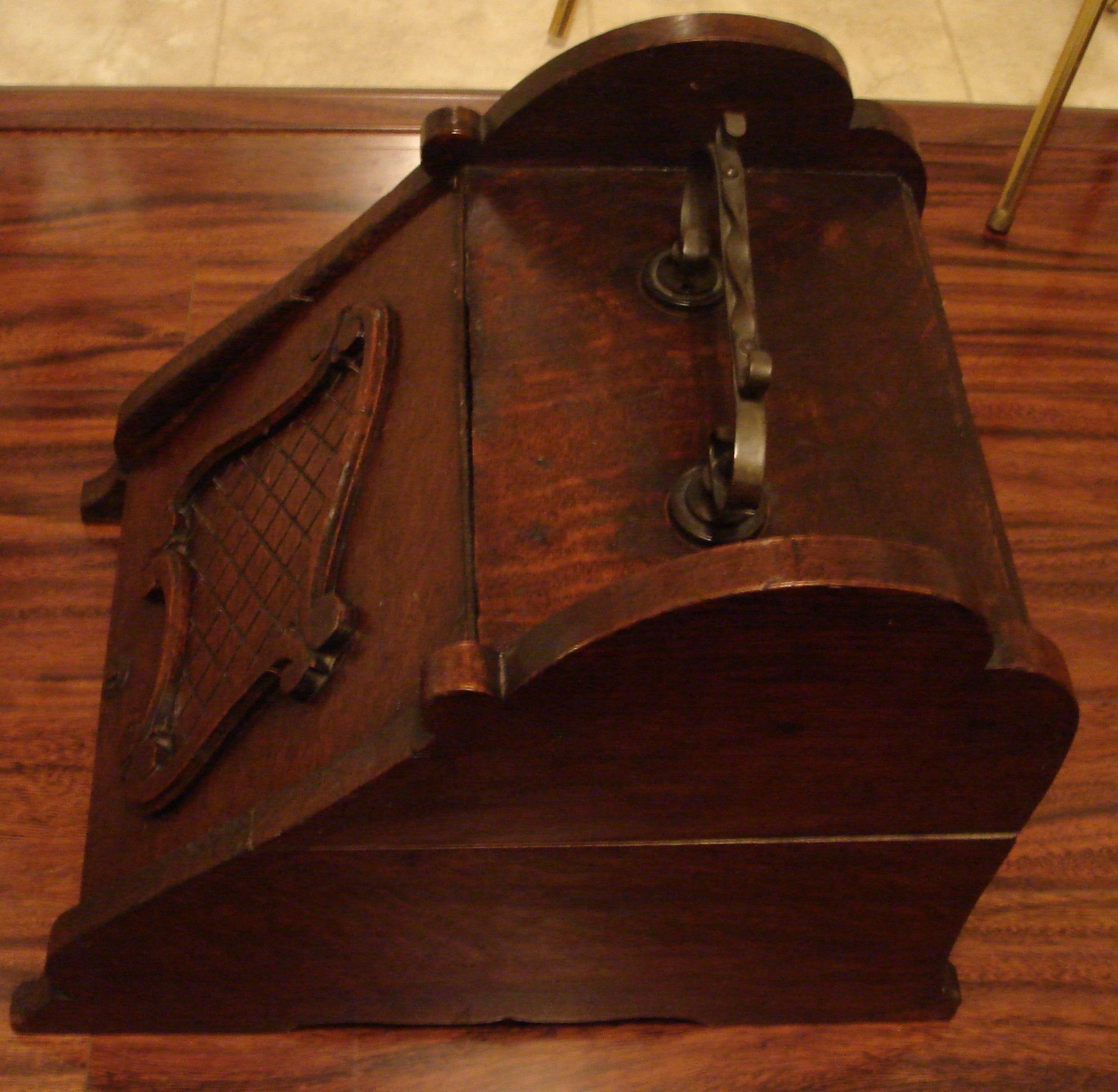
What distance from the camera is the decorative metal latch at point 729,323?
97 cm

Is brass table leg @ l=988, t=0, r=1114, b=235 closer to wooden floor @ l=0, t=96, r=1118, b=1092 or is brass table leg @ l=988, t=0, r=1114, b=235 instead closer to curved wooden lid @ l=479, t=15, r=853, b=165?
wooden floor @ l=0, t=96, r=1118, b=1092

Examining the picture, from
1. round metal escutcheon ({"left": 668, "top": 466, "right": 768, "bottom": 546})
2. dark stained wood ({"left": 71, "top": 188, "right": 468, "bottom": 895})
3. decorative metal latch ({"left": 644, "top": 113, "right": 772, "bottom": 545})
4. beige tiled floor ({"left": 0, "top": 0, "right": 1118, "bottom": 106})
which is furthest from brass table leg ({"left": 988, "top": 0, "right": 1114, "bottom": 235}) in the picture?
round metal escutcheon ({"left": 668, "top": 466, "right": 768, "bottom": 546})

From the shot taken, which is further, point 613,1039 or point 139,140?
point 139,140

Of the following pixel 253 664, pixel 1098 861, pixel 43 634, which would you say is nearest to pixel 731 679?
pixel 253 664

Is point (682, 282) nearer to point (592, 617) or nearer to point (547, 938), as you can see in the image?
point (592, 617)

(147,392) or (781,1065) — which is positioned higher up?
(147,392)

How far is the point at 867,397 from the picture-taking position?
1.15m

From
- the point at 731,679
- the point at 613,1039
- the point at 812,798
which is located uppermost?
the point at 731,679

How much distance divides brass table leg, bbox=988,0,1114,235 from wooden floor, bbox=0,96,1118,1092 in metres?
0.04

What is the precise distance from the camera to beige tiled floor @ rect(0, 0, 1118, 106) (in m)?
2.25

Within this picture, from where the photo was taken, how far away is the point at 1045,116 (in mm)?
1955

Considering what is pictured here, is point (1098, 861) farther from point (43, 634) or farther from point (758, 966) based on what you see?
point (43, 634)

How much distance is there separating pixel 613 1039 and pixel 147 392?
32.7 inches

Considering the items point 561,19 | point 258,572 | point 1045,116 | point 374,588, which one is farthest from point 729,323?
point 561,19
